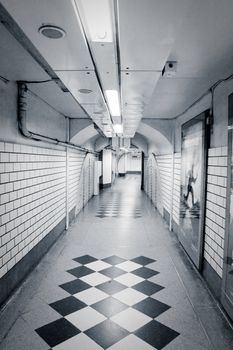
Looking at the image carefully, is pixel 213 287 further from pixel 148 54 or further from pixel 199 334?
pixel 148 54

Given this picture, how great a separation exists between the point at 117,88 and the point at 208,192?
1.94m

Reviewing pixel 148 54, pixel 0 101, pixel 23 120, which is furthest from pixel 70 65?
pixel 23 120

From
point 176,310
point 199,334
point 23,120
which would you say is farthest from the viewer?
point 23,120

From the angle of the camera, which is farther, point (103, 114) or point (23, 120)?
point (103, 114)

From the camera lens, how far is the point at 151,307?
116 inches

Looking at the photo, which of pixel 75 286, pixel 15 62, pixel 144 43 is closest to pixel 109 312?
pixel 75 286

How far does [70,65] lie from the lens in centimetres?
227

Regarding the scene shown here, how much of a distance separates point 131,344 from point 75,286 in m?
1.31

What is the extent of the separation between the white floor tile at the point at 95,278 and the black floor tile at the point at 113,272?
0.29ft

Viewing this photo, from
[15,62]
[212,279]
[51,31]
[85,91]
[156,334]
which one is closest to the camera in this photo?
[51,31]

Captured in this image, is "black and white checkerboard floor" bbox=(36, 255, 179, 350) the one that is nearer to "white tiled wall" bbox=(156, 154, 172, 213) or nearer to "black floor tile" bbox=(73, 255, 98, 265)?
"black floor tile" bbox=(73, 255, 98, 265)

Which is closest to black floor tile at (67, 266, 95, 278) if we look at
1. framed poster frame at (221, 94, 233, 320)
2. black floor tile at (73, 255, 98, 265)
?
black floor tile at (73, 255, 98, 265)

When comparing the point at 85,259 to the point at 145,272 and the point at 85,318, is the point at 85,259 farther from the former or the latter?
the point at 85,318

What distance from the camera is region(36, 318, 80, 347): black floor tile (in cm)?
237
